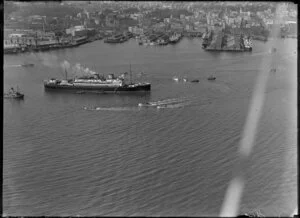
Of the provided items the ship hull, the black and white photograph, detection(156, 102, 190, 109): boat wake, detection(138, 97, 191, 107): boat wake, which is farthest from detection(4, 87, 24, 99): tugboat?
detection(156, 102, 190, 109): boat wake

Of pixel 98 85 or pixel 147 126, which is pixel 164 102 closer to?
pixel 147 126

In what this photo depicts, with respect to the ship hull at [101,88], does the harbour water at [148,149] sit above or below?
above

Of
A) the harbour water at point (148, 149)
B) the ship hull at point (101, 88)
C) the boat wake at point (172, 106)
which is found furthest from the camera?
the ship hull at point (101, 88)

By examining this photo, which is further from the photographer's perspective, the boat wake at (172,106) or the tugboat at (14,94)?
the tugboat at (14,94)

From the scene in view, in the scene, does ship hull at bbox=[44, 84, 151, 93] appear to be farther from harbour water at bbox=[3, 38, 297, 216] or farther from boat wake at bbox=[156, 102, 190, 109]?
boat wake at bbox=[156, 102, 190, 109]

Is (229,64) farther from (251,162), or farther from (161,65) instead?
(251,162)

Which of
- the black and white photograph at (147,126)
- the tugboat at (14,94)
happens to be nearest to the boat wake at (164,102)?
the black and white photograph at (147,126)

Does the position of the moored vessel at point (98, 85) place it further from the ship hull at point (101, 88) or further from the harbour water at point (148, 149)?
the harbour water at point (148, 149)
